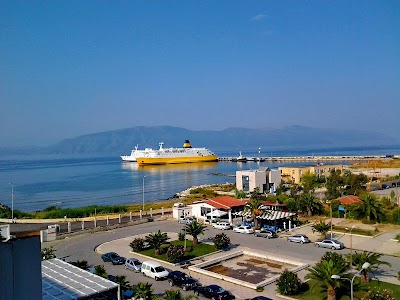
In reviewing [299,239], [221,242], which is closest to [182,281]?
[221,242]

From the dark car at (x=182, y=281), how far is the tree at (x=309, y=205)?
14.8m

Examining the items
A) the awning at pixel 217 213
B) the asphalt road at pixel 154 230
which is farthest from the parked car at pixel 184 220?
the awning at pixel 217 213

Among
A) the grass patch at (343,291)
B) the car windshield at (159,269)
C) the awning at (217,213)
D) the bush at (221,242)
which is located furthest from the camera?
the awning at (217,213)

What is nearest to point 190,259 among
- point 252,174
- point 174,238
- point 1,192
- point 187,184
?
point 174,238

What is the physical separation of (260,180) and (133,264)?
24.0 metres

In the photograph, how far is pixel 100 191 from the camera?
63.9 metres

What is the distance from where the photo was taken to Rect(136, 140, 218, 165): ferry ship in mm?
118062

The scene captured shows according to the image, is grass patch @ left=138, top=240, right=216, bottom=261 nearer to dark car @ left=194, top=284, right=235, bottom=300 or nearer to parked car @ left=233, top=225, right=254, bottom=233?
parked car @ left=233, top=225, right=254, bottom=233

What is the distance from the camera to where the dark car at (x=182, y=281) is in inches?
570

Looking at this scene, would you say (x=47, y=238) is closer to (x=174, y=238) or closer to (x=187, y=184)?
(x=174, y=238)

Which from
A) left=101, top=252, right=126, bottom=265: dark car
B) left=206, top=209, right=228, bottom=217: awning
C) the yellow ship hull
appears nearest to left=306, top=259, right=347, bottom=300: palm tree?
left=101, top=252, right=126, bottom=265: dark car

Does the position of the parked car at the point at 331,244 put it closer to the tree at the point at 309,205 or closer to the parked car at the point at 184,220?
the tree at the point at 309,205

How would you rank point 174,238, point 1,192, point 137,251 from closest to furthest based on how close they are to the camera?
1. point 137,251
2. point 174,238
3. point 1,192

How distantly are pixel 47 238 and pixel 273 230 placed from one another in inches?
542
